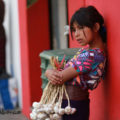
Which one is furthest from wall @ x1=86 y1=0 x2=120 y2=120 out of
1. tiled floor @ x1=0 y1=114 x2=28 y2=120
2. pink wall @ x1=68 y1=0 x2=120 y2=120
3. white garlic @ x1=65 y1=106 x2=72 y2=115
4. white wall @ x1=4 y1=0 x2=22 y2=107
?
white wall @ x1=4 y1=0 x2=22 y2=107

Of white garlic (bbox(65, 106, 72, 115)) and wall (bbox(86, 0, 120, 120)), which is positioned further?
wall (bbox(86, 0, 120, 120))

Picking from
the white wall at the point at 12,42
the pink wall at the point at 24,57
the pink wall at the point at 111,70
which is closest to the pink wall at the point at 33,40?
the pink wall at the point at 24,57

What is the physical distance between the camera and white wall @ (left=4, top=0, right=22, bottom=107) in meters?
7.66

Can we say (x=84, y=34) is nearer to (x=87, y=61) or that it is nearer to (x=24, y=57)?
(x=87, y=61)

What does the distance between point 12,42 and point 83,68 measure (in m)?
5.33

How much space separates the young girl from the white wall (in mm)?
4627

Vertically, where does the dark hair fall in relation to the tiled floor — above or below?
above

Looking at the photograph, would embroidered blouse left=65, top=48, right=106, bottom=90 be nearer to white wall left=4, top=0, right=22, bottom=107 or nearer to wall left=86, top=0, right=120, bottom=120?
wall left=86, top=0, right=120, bottom=120

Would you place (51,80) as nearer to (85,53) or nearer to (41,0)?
(85,53)

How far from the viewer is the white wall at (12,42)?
7660mm

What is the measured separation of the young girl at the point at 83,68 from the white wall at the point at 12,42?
4.63m

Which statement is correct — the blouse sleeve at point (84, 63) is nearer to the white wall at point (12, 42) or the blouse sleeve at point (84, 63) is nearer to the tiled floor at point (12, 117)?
the tiled floor at point (12, 117)

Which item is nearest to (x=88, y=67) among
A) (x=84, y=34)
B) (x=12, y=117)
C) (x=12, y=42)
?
(x=84, y=34)

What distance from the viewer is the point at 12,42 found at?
319 inches
